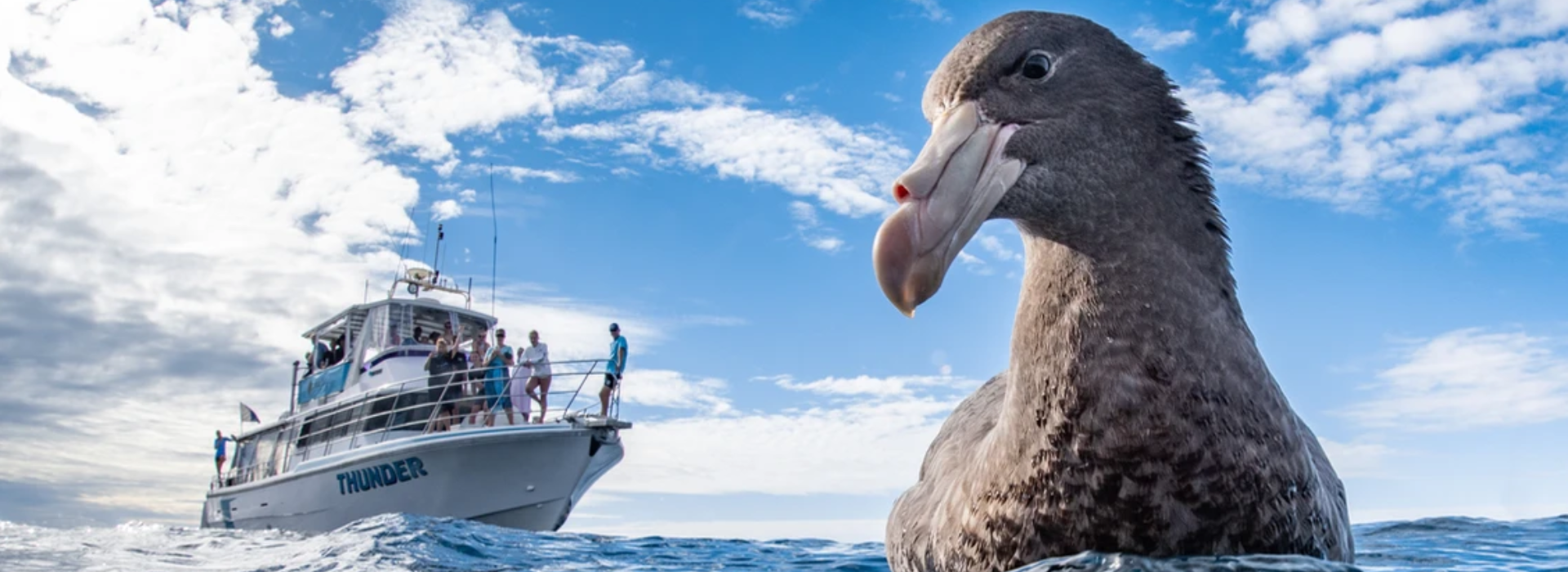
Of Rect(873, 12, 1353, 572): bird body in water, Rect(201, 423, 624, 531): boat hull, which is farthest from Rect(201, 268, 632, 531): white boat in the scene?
Rect(873, 12, 1353, 572): bird body in water

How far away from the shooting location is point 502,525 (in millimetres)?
14531

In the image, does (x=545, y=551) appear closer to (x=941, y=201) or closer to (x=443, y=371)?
(x=443, y=371)

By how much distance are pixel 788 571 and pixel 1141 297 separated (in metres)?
6.53

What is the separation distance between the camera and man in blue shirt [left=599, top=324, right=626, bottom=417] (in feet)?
44.3

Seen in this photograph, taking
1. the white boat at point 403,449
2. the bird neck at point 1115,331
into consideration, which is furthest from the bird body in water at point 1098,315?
the white boat at point 403,449

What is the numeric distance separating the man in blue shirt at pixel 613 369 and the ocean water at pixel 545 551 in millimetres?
1798

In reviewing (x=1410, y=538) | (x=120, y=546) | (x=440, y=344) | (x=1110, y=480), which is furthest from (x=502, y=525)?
(x=1110, y=480)

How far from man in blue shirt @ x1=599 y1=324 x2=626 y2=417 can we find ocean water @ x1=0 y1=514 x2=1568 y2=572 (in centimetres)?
180

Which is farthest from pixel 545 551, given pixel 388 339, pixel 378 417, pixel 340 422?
pixel 388 339

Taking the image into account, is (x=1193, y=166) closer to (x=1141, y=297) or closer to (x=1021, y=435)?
(x=1141, y=297)

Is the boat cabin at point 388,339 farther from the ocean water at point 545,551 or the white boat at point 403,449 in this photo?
the ocean water at point 545,551

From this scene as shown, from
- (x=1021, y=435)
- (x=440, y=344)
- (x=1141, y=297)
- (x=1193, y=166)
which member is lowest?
(x=1021, y=435)

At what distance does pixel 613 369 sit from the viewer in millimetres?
13461

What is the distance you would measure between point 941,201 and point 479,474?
12740 millimetres
